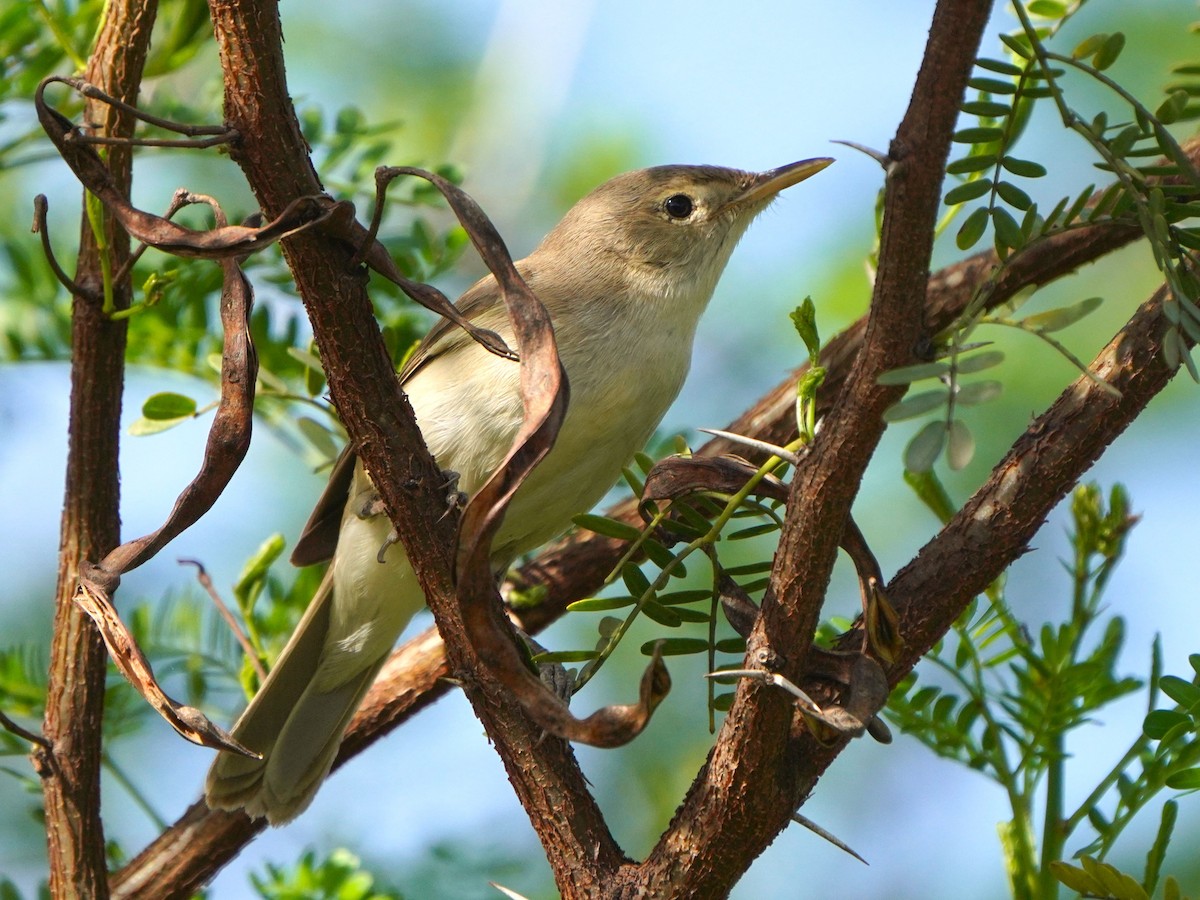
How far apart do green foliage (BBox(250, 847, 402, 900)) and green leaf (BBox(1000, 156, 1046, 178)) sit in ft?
6.93

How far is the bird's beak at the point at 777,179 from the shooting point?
379 cm

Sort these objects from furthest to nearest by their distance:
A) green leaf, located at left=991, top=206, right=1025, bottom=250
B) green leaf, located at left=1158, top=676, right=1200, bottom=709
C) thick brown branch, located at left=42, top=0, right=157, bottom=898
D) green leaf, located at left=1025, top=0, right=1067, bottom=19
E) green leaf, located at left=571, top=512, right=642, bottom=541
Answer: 1. thick brown branch, located at left=42, top=0, right=157, bottom=898
2. green leaf, located at left=1025, top=0, right=1067, bottom=19
3. green leaf, located at left=571, top=512, right=642, bottom=541
4. green leaf, located at left=1158, top=676, right=1200, bottom=709
5. green leaf, located at left=991, top=206, right=1025, bottom=250

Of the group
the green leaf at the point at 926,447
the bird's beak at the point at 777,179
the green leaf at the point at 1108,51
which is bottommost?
the green leaf at the point at 926,447

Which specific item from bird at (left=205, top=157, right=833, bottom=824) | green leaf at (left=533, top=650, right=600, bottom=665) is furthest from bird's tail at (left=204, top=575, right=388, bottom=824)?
green leaf at (left=533, top=650, right=600, bottom=665)

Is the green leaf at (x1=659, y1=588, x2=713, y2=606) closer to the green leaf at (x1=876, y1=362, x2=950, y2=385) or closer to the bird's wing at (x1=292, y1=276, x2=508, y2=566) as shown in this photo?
the green leaf at (x1=876, y1=362, x2=950, y2=385)

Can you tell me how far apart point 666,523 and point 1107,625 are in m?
1.12

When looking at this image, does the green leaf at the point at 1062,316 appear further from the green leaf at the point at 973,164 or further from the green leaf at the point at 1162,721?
the green leaf at the point at 1162,721

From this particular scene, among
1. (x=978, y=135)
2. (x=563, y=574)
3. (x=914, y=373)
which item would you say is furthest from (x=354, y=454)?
(x=914, y=373)

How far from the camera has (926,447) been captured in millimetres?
1637

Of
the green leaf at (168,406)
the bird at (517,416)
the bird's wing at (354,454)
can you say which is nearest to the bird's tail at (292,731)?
the bird at (517,416)

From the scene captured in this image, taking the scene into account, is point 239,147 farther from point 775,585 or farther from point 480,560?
point 775,585

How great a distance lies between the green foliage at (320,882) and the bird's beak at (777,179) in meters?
2.26

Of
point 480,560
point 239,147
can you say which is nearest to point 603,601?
point 480,560

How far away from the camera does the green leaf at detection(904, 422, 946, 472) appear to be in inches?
63.6
